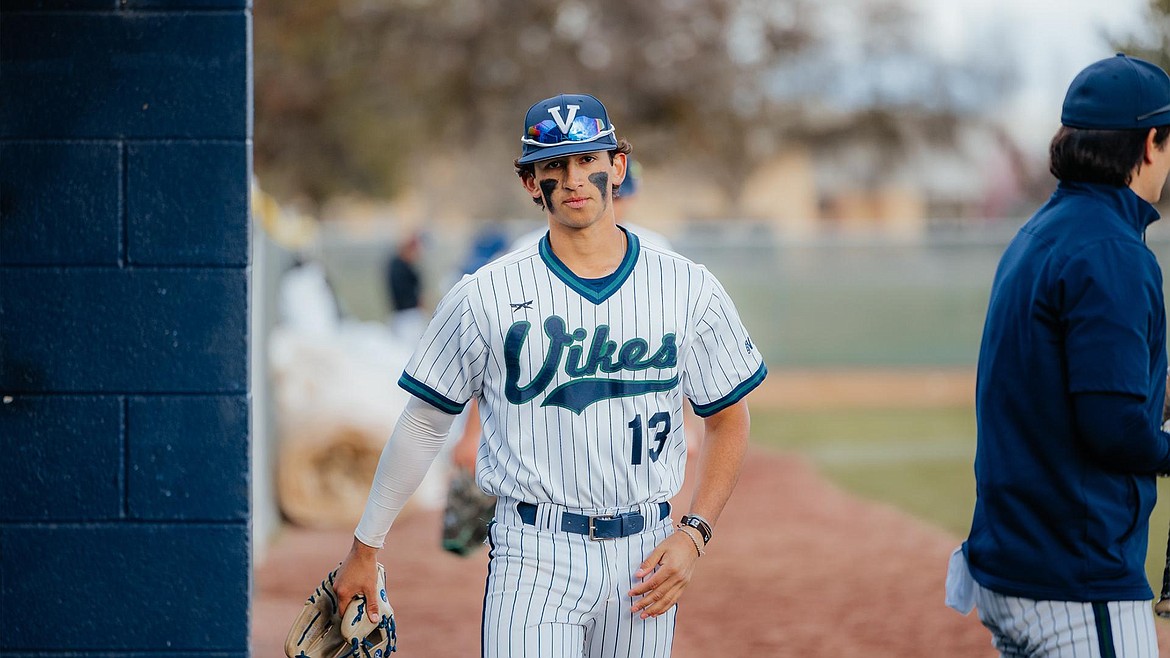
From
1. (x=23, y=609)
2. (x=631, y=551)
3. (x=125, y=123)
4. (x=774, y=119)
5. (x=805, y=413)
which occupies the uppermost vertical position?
(x=774, y=119)

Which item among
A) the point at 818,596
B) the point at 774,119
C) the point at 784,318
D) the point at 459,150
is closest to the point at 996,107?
the point at 774,119

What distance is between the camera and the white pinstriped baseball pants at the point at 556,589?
10.3ft

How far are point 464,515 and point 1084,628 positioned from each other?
2.88 meters

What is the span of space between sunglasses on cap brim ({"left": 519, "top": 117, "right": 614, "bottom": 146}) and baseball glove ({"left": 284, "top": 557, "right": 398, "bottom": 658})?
1.15 m

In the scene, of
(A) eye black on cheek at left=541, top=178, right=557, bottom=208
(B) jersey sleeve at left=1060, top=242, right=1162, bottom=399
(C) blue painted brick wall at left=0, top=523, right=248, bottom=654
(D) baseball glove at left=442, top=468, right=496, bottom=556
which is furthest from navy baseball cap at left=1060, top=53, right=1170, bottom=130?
(D) baseball glove at left=442, top=468, right=496, bottom=556

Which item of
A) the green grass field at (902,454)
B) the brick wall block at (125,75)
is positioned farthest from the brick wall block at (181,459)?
the green grass field at (902,454)

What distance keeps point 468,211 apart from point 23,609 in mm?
53193

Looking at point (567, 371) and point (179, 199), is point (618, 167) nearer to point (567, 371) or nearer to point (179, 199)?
point (567, 371)

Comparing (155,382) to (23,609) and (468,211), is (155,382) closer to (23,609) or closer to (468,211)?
(23,609)

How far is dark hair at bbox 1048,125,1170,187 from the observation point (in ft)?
9.90

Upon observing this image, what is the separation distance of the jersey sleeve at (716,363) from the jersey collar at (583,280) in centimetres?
22

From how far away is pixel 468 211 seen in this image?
56.6m

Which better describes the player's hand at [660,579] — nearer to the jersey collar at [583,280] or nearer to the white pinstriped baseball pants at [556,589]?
the white pinstriped baseball pants at [556,589]

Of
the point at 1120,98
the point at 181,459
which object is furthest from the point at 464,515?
the point at 1120,98
